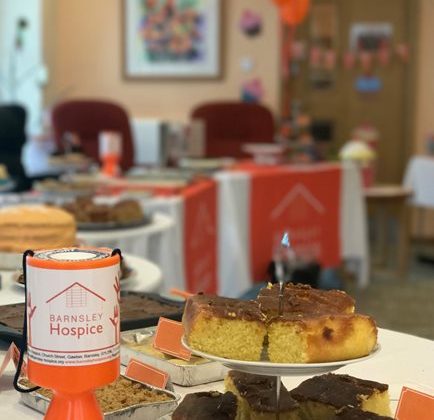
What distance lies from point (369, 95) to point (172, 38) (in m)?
1.91

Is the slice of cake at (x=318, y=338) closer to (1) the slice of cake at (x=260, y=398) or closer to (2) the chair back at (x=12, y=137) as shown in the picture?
(1) the slice of cake at (x=260, y=398)

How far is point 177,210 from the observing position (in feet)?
11.1

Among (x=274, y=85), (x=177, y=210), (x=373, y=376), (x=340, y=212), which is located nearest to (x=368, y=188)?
(x=340, y=212)

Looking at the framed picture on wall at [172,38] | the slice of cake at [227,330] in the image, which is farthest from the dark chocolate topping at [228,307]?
the framed picture on wall at [172,38]

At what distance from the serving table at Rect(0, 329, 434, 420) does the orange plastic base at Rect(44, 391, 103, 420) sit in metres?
0.19

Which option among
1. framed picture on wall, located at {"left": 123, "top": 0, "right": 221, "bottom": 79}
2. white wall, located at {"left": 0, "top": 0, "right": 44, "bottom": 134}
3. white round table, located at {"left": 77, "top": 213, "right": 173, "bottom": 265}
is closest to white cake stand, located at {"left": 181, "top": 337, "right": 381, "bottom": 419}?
white round table, located at {"left": 77, "top": 213, "right": 173, "bottom": 265}

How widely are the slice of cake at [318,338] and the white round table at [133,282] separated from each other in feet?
2.67

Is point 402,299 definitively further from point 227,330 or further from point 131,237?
point 227,330

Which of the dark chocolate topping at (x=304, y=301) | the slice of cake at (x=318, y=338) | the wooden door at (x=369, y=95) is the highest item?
the wooden door at (x=369, y=95)

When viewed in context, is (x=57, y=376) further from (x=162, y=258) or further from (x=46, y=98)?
(x=46, y=98)

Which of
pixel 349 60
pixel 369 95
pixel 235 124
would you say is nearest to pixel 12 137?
pixel 235 124

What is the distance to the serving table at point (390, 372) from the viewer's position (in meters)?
1.12

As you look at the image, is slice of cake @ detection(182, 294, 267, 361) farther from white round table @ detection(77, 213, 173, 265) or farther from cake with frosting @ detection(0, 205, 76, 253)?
white round table @ detection(77, 213, 173, 265)

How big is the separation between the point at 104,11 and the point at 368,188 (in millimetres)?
3207
